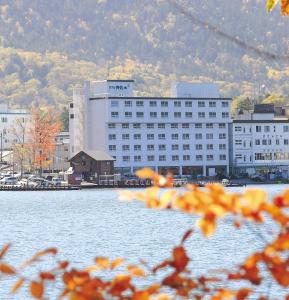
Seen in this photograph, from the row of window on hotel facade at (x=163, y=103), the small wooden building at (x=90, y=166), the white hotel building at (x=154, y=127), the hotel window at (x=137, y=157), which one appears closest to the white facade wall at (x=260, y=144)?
the white hotel building at (x=154, y=127)

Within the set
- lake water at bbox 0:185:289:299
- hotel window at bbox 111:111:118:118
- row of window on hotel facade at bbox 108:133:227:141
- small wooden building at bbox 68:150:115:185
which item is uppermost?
hotel window at bbox 111:111:118:118

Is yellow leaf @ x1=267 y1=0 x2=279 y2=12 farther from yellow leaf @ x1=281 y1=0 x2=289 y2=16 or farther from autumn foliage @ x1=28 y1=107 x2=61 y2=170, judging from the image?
autumn foliage @ x1=28 y1=107 x2=61 y2=170

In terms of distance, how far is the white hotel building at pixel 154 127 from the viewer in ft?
502

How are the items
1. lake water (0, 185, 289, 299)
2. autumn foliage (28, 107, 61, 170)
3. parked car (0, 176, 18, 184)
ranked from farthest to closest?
autumn foliage (28, 107, 61, 170), parked car (0, 176, 18, 184), lake water (0, 185, 289, 299)

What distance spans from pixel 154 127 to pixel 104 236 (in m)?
91.2

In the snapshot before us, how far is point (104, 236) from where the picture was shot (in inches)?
2576

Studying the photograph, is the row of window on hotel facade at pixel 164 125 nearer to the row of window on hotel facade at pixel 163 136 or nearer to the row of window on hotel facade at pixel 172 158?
the row of window on hotel facade at pixel 163 136

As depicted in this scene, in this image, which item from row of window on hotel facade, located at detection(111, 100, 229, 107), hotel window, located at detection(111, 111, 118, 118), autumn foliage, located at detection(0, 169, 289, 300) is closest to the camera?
autumn foliage, located at detection(0, 169, 289, 300)

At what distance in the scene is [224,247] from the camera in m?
53.9

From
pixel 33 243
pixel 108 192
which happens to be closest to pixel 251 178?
pixel 108 192

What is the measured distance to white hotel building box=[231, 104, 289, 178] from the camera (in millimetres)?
161750

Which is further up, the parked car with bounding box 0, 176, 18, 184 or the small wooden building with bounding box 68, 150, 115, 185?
the small wooden building with bounding box 68, 150, 115, 185

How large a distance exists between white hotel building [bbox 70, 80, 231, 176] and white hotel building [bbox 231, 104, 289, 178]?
268 cm

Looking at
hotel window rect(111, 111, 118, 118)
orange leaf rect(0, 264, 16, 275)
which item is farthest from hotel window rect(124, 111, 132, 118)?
orange leaf rect(0, 264, 16, 275)
